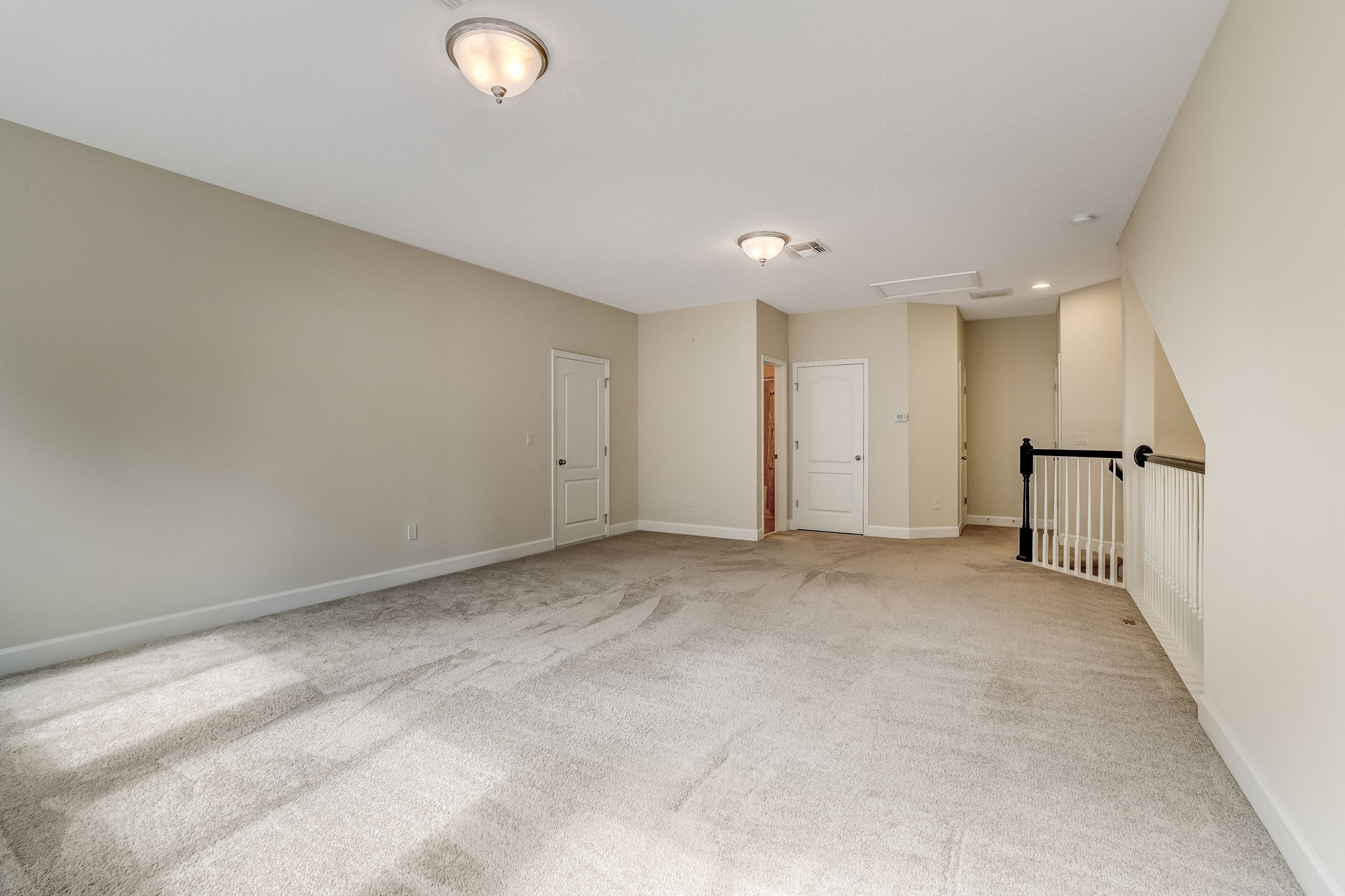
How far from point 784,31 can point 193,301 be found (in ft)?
12.1

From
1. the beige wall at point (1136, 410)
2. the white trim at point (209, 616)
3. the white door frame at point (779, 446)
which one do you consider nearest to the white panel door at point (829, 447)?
the white door frame at point (779, 446)

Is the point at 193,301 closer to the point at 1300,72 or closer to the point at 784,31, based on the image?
the point at 784,31

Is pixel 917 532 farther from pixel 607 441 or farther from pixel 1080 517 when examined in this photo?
pixel 607 441

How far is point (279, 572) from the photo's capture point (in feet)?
13.4

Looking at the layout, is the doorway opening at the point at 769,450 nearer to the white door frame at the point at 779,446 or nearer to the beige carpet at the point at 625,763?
the white door frame at the point at 779,446

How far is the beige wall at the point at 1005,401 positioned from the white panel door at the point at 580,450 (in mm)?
5019

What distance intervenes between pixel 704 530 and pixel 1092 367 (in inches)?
177

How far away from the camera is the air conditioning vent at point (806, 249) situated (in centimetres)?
487

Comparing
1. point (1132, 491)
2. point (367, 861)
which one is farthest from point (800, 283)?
point (367, 861)

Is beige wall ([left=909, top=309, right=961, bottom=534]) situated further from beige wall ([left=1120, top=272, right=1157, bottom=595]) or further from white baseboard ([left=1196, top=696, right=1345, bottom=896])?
white baseboard ([left=1196, top=696, right=1345, bottom=896])

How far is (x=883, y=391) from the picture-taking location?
7195mm

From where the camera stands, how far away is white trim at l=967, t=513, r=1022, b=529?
7953 millimetres

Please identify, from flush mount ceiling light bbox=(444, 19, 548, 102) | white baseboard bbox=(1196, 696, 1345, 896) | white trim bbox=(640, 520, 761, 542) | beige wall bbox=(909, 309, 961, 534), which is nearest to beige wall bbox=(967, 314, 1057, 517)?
beige wall bbox=(909, 309, 961, 534)

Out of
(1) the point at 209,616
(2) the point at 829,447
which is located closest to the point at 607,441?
(2) the point at 829,447
